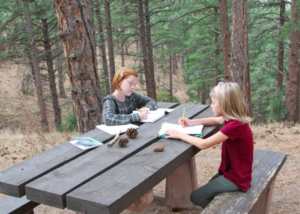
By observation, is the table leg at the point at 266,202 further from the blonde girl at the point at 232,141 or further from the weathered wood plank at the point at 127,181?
the weathered wood plank at the point at 127,181

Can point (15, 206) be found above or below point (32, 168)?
below

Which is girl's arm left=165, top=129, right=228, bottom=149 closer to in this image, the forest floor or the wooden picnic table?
the wooden picnic table

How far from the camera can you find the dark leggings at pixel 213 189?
2.39m

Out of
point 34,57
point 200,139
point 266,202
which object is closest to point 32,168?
point 200,139

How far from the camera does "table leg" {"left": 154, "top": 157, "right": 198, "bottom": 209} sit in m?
3.33

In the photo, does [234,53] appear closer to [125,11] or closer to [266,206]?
[266,206]

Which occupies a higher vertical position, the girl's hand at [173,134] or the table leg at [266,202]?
the girl's hand at [173,134]

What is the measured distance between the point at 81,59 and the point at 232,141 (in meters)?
2.64

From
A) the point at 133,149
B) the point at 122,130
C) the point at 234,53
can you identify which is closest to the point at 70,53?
the point at 122,130

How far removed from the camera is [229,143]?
93.7 inches

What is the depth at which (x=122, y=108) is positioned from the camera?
3402mm

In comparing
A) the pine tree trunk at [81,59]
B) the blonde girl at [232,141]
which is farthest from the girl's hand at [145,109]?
the pine tree trunk at [81,59]

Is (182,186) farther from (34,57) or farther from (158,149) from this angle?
(34,57)

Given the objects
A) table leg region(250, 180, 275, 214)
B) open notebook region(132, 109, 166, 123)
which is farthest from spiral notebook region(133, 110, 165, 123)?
table leg region(250, 180, 275, 214)
